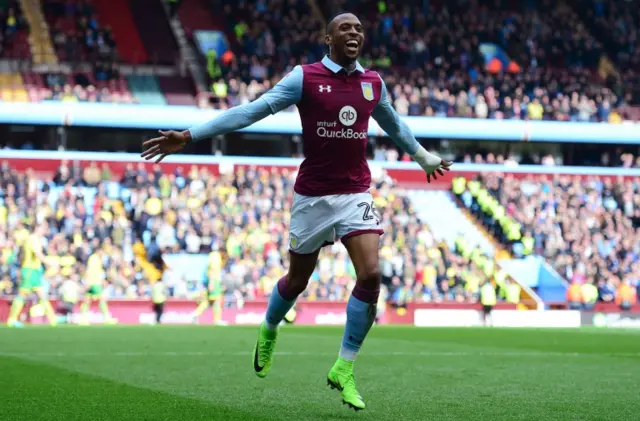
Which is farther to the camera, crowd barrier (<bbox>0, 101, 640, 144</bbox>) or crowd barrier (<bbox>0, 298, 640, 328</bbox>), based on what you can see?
crowd barrier (<bbox>0, 101, 640, 144</bbox>)

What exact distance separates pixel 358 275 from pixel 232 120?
1.37 metres

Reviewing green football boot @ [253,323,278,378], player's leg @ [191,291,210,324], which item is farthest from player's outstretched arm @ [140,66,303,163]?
player's leg @ [191,291,210,324]

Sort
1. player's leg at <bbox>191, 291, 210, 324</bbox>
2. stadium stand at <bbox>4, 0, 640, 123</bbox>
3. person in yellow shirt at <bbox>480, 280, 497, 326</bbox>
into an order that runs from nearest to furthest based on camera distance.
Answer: player's leg at <bbox>191, 291, 210, 324</bbox> < person in yellow shirt at <bbox>480, 280, 497, 326</bbox> < stadium stand at <bbox>4, 0, 640, 123</bbox>

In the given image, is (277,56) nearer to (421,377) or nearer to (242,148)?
(242,148)

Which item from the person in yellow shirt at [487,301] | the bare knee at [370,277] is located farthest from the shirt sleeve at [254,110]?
the person in yellow shirt at [487,301]

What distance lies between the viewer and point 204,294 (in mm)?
26078

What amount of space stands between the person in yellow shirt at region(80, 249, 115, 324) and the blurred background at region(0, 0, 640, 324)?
34cm

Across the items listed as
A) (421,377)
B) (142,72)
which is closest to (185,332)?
(421,377)

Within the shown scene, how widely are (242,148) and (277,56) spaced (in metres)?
3.51

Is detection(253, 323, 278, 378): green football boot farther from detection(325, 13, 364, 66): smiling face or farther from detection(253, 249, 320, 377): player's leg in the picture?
detection(325, 13, 364, 66): smiling face

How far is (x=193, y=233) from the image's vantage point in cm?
2819

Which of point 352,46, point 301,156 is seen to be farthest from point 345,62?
point 301,156

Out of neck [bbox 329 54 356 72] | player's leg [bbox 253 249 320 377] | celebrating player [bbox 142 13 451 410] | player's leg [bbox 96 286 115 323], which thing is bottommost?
player's leg [bbox 96 286 115 323]

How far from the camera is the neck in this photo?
25.3ft
